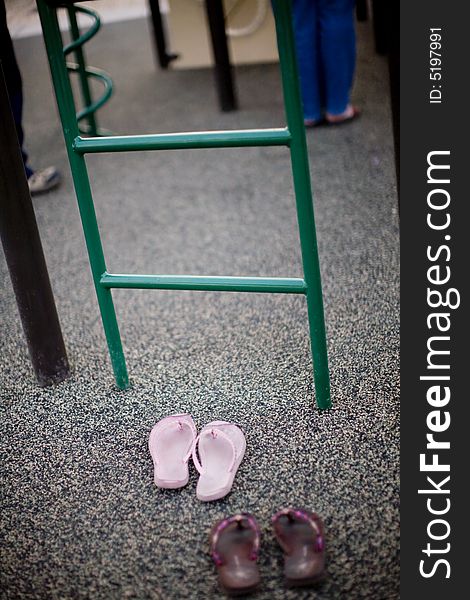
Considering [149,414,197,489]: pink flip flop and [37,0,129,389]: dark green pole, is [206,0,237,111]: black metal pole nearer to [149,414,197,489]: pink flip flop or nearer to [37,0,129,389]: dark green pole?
[37,0,129,389]: dark green pole

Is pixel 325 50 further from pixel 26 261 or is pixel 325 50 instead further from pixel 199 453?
pixel 199 453

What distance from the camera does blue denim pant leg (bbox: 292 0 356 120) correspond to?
9.33 ft

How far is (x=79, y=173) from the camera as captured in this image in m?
1.47

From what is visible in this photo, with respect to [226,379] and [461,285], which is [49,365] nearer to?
[226,379]

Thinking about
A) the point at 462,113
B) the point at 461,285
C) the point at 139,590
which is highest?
the point at 462,113

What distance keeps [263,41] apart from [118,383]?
270 cm

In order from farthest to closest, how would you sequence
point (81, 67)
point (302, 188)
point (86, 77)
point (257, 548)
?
point (86, 77) → point (81, 67) → point (302, 188) → point (257, 548)

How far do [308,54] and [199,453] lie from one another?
1946 mm

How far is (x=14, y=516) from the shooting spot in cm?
140

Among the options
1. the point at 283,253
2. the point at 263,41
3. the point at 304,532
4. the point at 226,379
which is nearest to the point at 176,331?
the point at 226,379

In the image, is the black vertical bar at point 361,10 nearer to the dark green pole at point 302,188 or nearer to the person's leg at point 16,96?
the person's leg at point 16,96

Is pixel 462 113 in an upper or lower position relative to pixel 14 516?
upper

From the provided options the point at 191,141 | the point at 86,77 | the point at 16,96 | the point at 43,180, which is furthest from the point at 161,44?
the point at 191,141

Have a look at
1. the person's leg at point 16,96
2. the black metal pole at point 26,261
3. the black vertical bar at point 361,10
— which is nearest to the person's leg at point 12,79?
the person's leg at point 16,96
